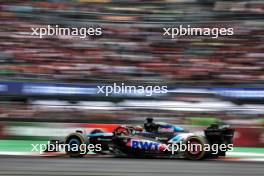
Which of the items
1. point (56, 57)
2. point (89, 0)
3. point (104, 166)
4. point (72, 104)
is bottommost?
point (104, 166)

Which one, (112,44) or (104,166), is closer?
(104,166)

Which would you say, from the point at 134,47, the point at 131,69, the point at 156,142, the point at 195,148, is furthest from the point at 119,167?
the point at 134,47

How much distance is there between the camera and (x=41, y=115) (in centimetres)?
884

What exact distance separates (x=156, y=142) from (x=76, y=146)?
3.41 feet

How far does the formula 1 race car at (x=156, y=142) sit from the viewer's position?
6922mm

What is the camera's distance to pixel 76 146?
279 inches

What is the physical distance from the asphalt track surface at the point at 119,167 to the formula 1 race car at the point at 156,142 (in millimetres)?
224

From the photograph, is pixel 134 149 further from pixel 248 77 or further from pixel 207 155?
pixel 248 77

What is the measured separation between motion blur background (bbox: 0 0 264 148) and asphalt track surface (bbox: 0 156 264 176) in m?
1.80

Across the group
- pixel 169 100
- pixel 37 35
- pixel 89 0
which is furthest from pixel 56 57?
pixel 169 100

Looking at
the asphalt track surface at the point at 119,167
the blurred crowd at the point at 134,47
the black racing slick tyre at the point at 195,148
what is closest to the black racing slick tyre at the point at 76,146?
the asphalt track surface at the point at 119,167

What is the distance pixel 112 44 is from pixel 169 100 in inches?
57.3

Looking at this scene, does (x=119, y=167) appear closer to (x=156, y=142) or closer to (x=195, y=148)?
→ (x=156, y=142)

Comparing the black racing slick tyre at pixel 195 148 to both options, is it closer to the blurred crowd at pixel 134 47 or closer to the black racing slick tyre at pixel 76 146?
the black racing slick tyre at pixel 76 146
